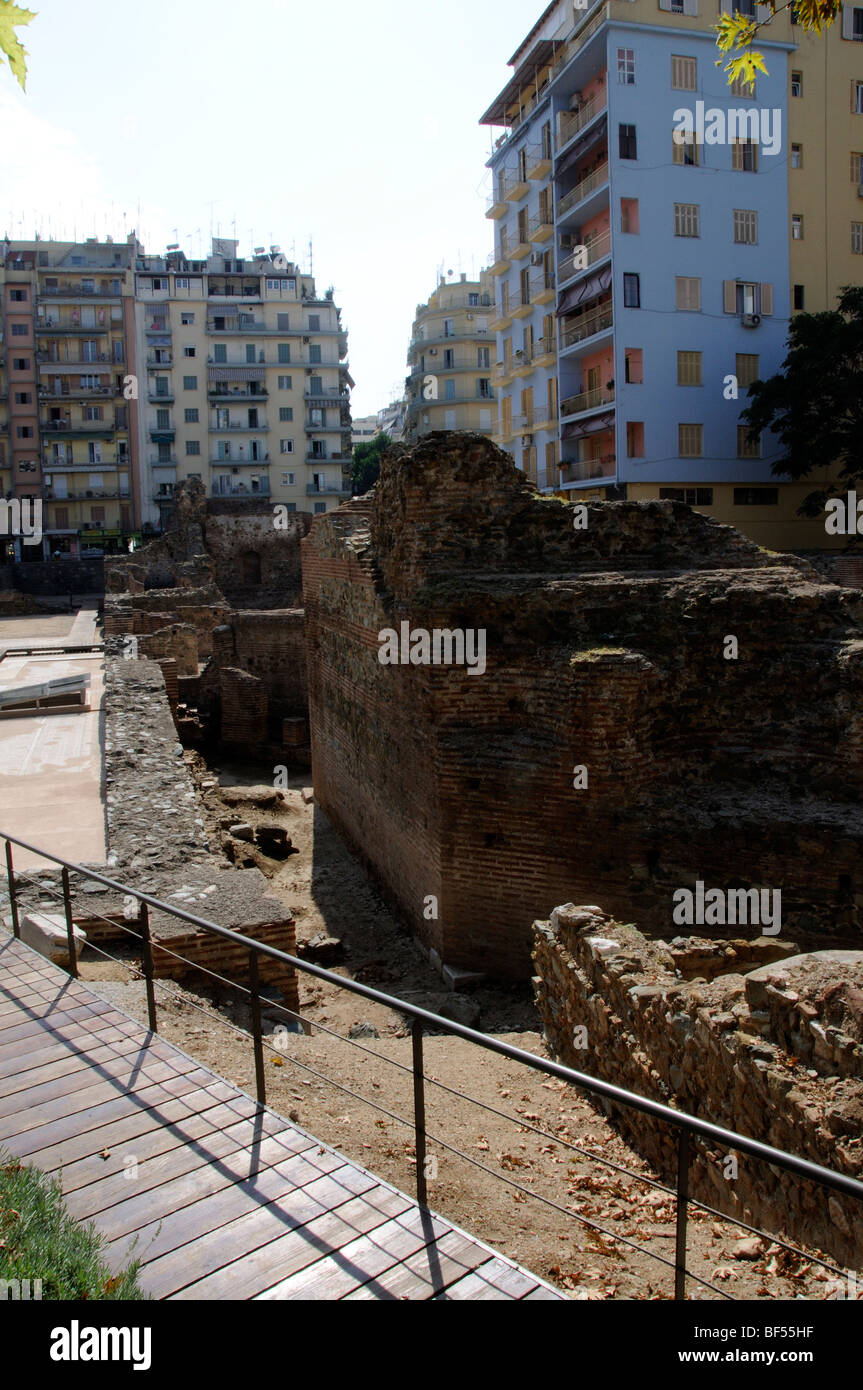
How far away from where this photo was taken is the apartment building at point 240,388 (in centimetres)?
5550

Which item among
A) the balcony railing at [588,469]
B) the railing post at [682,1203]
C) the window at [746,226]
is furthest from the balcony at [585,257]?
the railing post at [682,1203]

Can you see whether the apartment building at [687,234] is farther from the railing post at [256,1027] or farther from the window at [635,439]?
the railing post at [256,1027]

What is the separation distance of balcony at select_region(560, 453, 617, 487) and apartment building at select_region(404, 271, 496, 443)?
69.7 ft

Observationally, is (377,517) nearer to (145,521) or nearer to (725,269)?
(725,269)

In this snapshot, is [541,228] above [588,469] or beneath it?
above

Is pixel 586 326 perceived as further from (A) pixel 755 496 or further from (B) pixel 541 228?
(A) pixel 755 496

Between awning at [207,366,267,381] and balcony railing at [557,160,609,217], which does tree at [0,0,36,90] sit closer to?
balcony railing at [557,160,609,217]

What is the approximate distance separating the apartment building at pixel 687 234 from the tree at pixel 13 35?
27.7 metres

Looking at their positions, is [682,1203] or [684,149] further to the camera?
[684,149]

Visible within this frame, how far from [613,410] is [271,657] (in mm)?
13782

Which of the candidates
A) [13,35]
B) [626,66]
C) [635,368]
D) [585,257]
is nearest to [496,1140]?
[13,35]

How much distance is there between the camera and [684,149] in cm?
2970

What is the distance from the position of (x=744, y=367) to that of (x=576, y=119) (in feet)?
30.5
